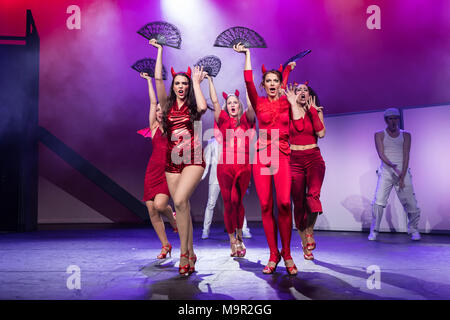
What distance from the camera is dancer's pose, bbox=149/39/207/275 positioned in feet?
12.0

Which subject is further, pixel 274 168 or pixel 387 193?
pixel 387 193

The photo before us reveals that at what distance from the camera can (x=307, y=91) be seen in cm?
473

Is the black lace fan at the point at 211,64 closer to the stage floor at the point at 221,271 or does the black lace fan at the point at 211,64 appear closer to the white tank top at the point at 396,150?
the stage floor at the point at 221,271

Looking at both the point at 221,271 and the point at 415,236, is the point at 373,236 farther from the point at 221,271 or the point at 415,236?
the point at 221,271

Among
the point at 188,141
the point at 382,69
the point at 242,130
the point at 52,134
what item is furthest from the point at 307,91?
the point at 52,134

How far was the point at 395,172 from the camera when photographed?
6.34 metres

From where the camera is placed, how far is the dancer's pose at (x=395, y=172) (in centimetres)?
630

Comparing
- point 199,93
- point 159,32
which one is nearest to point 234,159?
point 199,93

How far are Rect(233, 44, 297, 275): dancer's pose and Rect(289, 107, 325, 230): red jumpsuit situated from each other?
992 mm

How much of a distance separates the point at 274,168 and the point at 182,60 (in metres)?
5.85

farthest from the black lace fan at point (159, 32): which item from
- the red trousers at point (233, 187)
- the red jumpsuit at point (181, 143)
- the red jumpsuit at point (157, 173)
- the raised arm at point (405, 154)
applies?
the raised arm at point (405, 154)

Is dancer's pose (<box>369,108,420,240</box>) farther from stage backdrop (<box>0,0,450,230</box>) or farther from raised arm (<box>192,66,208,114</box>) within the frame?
raised arm (<box>192,66,208,114</box>)
